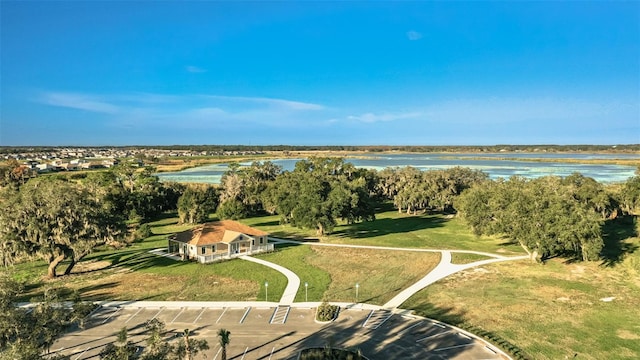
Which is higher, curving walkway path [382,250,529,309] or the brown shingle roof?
the brown shingle roof

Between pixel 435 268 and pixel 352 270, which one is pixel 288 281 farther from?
pixel 435 268

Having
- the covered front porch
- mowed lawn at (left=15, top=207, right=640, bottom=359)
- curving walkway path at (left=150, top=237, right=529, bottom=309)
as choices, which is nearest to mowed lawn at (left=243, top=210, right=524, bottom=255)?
mowed lawn at (left=15, top=207, right=640, bottom=359)

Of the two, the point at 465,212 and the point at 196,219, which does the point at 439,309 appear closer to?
the point at 465,212

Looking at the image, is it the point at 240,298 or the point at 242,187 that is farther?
the point at 242,187

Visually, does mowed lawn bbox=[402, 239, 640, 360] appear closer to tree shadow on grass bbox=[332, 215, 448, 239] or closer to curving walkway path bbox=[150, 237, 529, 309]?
curving walkway path bbox=[150, 237, 529, 309]

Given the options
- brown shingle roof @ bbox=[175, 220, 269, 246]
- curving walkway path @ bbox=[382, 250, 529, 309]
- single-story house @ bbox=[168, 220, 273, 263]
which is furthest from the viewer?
brown shingle roof @ bbox=[175, 220, 269, 246]

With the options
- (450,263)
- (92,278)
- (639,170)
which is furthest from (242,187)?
(639,170)

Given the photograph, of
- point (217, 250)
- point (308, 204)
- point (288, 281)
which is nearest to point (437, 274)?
point (288, 281)
